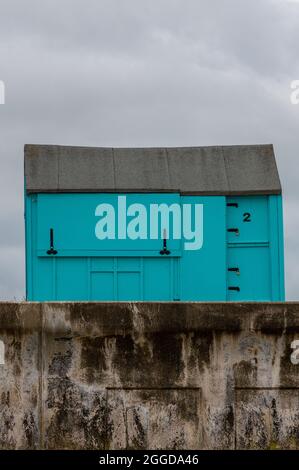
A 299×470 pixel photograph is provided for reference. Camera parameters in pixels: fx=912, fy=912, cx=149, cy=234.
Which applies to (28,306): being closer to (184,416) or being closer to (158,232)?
(184,416)

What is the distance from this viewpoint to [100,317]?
6.16 meters

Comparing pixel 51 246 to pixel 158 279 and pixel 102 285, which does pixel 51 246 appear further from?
pixel 158 279

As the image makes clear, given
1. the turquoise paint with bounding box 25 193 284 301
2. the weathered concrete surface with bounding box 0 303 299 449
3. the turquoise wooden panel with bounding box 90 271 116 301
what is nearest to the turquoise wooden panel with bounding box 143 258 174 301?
the turquoise paint with bounding box 25 193 284 301

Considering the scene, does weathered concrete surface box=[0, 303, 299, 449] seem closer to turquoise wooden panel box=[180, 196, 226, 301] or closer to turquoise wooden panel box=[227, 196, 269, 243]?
turquoise wooden panel box=[180, 196, 226, 301]

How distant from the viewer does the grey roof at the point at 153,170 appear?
13.0 metres

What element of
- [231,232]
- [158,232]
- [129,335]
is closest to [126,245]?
[158,232]

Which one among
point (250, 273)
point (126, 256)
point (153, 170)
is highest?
point (153, 170)

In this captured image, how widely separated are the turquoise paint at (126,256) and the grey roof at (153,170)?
6.8 inches

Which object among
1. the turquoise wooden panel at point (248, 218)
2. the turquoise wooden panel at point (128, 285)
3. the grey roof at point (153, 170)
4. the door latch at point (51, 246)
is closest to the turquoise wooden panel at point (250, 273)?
the turquoise wooden panel at point (248, 218)

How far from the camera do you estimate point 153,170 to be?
13.3 metres

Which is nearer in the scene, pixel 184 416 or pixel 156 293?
pixel 184 416

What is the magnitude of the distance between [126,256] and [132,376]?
671cm
